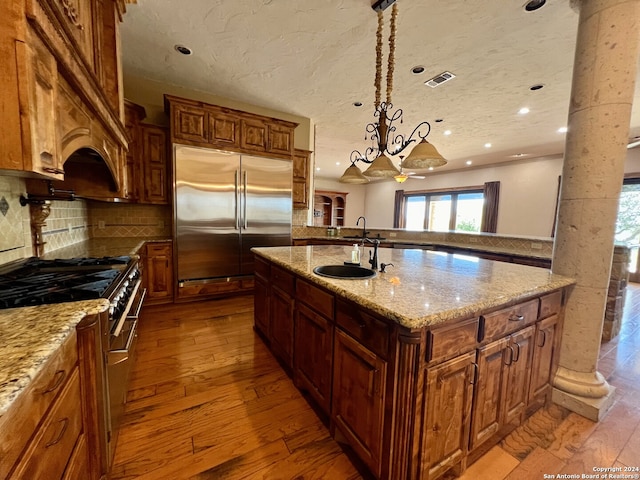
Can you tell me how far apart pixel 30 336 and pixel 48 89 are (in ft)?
2.93

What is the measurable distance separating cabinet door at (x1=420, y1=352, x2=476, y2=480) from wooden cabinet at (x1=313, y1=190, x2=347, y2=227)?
28.5ft

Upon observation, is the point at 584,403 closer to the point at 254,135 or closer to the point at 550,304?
the point at 550,304

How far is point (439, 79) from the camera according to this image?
10.0 feet

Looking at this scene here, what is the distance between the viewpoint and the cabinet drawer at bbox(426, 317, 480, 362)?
3.45ft

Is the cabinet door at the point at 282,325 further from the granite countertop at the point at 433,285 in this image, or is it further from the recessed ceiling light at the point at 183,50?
the recessed ceiling light at the point at 183,50

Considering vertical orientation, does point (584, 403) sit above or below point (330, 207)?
below

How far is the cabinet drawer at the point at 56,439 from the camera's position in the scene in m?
0.64

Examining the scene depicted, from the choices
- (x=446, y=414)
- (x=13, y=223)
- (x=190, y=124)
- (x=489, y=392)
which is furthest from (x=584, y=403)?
(x=190, y=124)

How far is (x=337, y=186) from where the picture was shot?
10445 mm

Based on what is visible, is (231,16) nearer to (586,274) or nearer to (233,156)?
(233,156)

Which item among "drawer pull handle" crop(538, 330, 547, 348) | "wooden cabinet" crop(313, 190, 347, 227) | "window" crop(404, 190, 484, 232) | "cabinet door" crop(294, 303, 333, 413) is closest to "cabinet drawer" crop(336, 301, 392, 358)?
"cabinet door" crop(294, 303, 333, 413)

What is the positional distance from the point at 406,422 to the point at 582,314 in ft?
4.96

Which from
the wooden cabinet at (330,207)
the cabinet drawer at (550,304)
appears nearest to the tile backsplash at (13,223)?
the cabinet drawer at (550,304)

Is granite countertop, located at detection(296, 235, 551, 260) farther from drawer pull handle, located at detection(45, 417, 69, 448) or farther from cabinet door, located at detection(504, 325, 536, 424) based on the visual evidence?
drawer pull handle, located at detection(45, 417, 69, 448)
